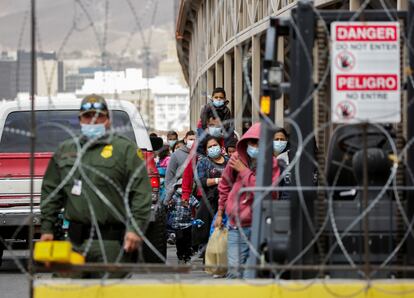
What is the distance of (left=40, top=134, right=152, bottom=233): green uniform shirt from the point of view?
30.0 ft

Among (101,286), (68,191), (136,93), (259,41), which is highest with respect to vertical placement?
(259,41)

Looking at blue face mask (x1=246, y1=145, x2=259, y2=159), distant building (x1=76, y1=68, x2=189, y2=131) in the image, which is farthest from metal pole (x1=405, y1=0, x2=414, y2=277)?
blue face mask (x1=246, y1=145, x2=259, y2=159)

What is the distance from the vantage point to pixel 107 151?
30.2 ft

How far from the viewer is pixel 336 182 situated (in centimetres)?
924

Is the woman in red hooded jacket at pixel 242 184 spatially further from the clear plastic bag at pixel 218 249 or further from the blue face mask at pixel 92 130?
the blue face mask at pixel 92 130

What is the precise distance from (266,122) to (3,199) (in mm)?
7678

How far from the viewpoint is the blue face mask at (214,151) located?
14.9 metres

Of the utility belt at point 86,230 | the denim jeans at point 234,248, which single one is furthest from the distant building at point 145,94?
the denim jeans at point 234,248

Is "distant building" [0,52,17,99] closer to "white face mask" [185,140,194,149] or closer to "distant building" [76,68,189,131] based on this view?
"distant building" [76,68,189,131]

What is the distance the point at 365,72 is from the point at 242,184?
2.96m

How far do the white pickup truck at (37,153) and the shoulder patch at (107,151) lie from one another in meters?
5.78

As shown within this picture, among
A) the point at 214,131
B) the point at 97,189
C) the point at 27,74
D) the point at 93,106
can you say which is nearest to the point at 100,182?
the point at 97,189

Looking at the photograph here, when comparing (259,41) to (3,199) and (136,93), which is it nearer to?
(3,199)

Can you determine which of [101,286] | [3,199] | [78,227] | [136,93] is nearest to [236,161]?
[136,93]
